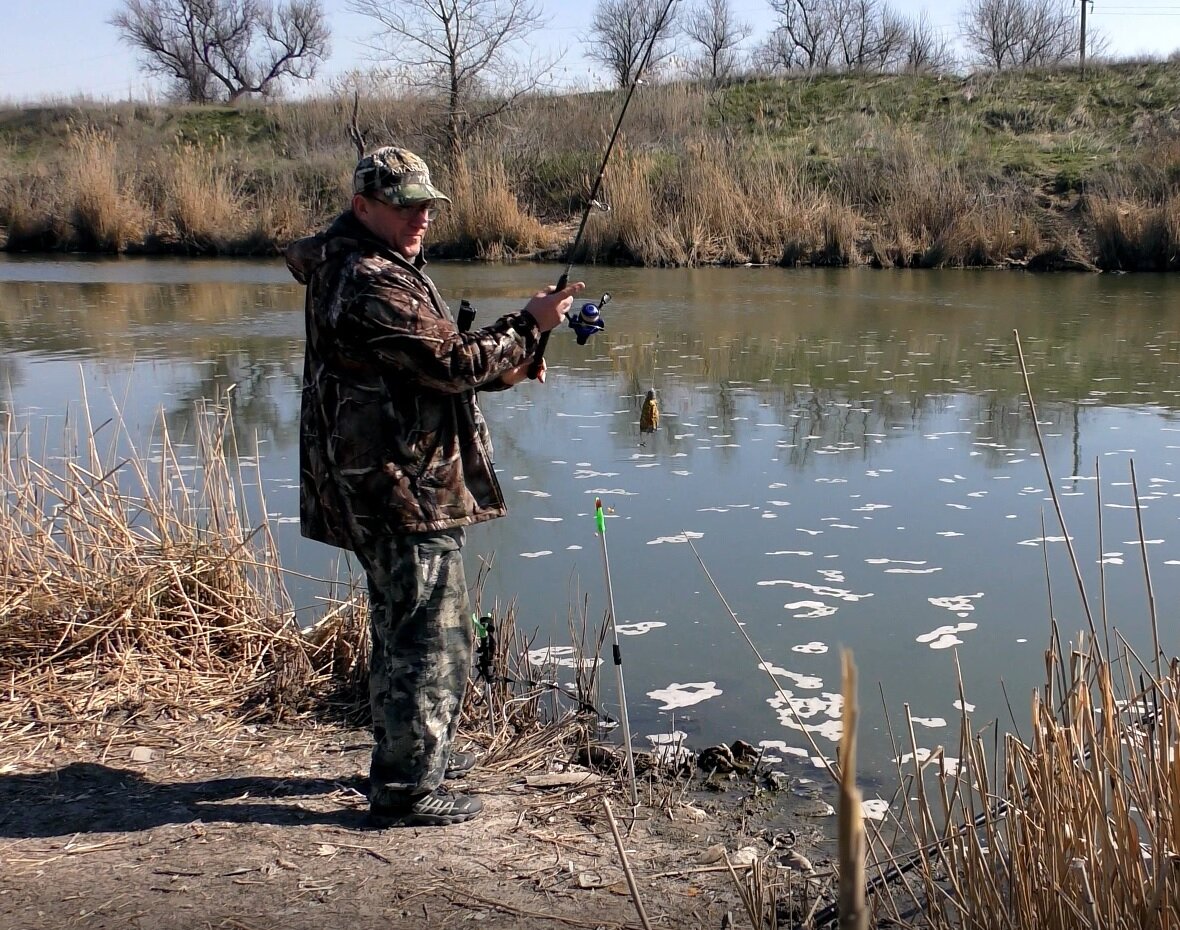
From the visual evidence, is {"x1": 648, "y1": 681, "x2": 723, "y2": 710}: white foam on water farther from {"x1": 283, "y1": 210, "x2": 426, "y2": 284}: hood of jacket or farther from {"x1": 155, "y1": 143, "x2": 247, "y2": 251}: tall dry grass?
{"x1": 155, "y1": 143, "x2": 247, "y2": 251}: tall dry grass

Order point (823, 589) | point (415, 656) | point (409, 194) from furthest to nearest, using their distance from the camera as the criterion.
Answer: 1. point (823, 589)
2. point (415, 656)
3. point (409, 194)

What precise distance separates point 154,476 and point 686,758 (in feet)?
12.1

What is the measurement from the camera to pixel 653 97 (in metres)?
24.5

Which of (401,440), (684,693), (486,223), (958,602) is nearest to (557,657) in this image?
(684,693)

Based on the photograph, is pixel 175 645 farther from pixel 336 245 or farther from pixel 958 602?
pixel 958 602

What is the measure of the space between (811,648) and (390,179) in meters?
2.34

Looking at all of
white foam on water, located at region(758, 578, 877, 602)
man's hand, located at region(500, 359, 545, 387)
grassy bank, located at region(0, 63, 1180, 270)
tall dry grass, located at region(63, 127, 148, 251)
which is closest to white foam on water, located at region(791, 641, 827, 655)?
white foam on water, located at region(758, 578, 877, 602)

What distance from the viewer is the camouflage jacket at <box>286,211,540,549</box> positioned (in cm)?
268

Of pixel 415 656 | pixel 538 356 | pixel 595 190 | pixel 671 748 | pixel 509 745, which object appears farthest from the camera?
pixel 671 748

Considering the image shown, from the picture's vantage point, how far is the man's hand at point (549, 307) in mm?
2926

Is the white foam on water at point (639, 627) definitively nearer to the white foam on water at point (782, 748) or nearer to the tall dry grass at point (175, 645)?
the tall dry grass at point (175, 645)

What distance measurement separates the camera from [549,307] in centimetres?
293

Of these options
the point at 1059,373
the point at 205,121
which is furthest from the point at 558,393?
the point at 205,121

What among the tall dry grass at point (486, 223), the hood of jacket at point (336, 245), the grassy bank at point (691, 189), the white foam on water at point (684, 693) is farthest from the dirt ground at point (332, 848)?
the tall dry grass at point (486, 223)
